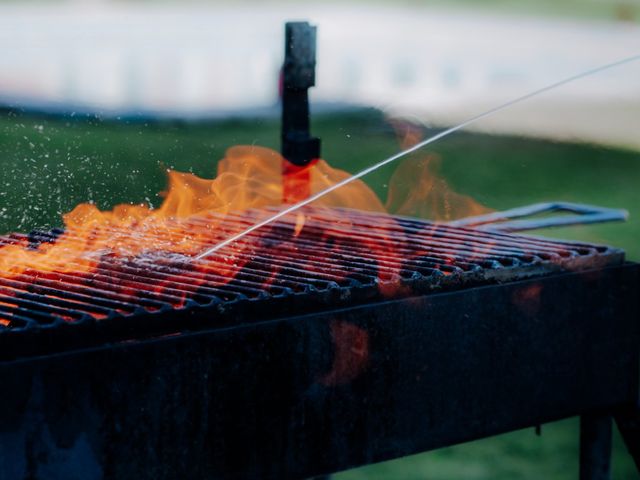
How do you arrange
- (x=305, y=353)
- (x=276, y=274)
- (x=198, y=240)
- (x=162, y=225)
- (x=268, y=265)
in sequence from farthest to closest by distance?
(x=162, y=225), (x=198, y=240), (x=268, y=265), (x=276, y=274), (x=305, y=353)

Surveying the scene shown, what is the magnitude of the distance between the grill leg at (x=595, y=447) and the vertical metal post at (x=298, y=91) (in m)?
1.29

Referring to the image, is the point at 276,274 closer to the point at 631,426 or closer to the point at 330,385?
the point at 330,385

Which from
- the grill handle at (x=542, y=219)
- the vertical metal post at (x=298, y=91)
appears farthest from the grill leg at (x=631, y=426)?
the vertical metal post at (x=298, y=91)

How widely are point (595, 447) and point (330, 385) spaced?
1.07m

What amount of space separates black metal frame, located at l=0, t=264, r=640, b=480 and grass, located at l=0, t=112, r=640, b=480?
144cm

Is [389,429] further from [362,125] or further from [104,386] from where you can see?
[362,125]

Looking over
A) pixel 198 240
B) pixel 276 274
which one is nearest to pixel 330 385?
pixel 276 274

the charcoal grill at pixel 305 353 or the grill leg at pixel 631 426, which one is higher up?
the charcoal grill at pixel 305 353

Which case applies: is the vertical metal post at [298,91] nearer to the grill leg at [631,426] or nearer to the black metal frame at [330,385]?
the black metal frame at [330,385]

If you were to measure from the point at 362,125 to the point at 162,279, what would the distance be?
43.8ft

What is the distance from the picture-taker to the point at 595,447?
9.73 feet

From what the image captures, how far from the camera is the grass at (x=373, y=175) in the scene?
13.9ft

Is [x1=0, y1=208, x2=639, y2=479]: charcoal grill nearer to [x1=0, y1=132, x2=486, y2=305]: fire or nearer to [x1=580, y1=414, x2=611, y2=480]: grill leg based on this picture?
[x1=0, y1=132, x2=486, y2=305]: fire

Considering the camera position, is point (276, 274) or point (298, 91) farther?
point (298, 91)
